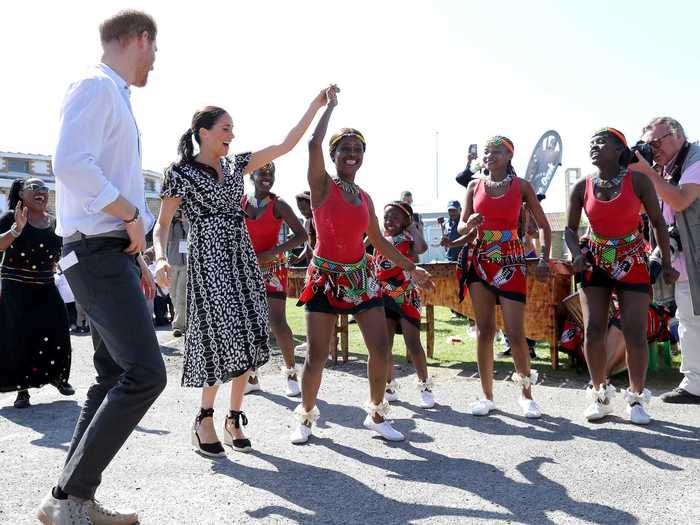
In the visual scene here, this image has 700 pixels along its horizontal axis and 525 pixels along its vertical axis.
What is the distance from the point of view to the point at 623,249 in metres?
5.20

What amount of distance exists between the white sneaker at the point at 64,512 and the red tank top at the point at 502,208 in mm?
3725

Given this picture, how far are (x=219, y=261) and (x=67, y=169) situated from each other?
158cm

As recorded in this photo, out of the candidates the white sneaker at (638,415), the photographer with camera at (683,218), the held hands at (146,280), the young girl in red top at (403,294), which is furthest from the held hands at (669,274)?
the held hands at (146,280)

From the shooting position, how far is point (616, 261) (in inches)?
205

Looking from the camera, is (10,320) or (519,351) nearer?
(519,351)

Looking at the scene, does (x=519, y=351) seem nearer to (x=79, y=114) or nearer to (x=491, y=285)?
(x=491, y=285)

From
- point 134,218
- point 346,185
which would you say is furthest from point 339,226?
point 134,218

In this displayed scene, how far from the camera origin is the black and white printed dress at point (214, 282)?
4.28 meters

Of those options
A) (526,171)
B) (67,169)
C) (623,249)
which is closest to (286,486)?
(67,169)

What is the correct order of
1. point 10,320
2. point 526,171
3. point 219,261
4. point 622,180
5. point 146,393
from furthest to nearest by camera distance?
point 526,171 → point 10,320 → point 622,180 → point 219,261 → point 146,393

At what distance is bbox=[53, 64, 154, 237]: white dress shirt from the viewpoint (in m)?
2.82

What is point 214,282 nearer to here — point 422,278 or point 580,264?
point 422,278

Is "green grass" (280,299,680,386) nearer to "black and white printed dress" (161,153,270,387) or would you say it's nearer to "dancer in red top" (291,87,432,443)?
"dancer in red top" (291,87,432,443)

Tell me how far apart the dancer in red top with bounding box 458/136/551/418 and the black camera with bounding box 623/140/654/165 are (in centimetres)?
75
